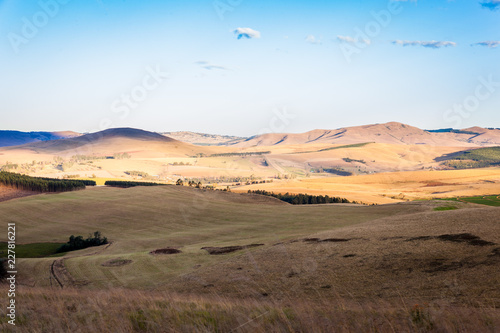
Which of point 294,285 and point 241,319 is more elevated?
point 241,319

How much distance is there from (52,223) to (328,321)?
274 feet

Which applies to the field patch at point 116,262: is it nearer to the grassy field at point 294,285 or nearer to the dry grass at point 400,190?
the grassy field at point 294,285

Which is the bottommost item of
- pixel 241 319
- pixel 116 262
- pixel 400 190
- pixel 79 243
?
pixel 79 243

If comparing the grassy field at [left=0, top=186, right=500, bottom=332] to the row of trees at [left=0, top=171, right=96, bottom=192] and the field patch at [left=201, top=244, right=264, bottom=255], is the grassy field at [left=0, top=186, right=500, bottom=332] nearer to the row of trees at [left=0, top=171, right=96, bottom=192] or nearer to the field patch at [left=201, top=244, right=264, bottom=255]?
the field patch at [left=201, top=244, right=264, bottom=255]

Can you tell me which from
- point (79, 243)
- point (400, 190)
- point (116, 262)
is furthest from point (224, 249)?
point (400, 190)

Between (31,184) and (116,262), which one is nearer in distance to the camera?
(116,262)

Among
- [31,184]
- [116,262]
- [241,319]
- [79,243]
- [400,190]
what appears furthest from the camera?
[400,190]

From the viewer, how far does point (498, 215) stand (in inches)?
1032

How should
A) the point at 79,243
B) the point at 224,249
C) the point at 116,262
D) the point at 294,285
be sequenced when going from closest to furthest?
the point at 294,285, the point at 116,262, the point at 224,249, the point at 79,243

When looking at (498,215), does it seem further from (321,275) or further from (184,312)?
(184,312)

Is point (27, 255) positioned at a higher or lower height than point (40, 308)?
lower

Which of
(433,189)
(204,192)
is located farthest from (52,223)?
(433,189)

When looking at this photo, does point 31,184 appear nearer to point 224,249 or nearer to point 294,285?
point 224,249

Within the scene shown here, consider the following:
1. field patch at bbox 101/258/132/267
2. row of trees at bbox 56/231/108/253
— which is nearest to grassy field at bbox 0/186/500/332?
field patch at bbox 101/258/132/267
